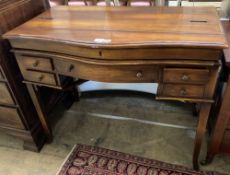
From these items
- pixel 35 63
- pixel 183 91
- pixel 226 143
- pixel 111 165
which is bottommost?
pixel 111 165

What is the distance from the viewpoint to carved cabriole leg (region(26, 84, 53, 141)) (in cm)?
127

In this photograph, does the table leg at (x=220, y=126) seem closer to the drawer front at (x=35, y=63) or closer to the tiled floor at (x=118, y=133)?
the tiled floor at (x=118, y=133)

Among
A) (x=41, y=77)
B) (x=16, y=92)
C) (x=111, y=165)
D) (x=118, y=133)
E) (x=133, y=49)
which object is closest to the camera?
(x=133, y=49)

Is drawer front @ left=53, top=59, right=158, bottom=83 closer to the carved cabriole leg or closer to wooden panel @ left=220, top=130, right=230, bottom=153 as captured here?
the carved cabriole leg

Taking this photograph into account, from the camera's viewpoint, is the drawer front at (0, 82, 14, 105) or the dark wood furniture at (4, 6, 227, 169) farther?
the drawer front at (0, 82, 14, 105)

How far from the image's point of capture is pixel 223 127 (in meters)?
1.11

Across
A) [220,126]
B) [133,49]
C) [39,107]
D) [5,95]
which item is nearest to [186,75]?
[133,49]

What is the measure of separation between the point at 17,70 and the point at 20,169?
25.4 inches

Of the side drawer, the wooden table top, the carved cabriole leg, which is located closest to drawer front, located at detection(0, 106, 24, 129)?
the carved cabriole leg

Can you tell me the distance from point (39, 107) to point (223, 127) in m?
1.06

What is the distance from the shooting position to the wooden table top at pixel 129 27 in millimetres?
887

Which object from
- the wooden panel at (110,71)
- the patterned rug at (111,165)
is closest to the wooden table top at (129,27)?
the wooden panel at (110,71)

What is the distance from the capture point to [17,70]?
126cm

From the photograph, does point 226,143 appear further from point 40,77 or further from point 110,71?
point 40,77
